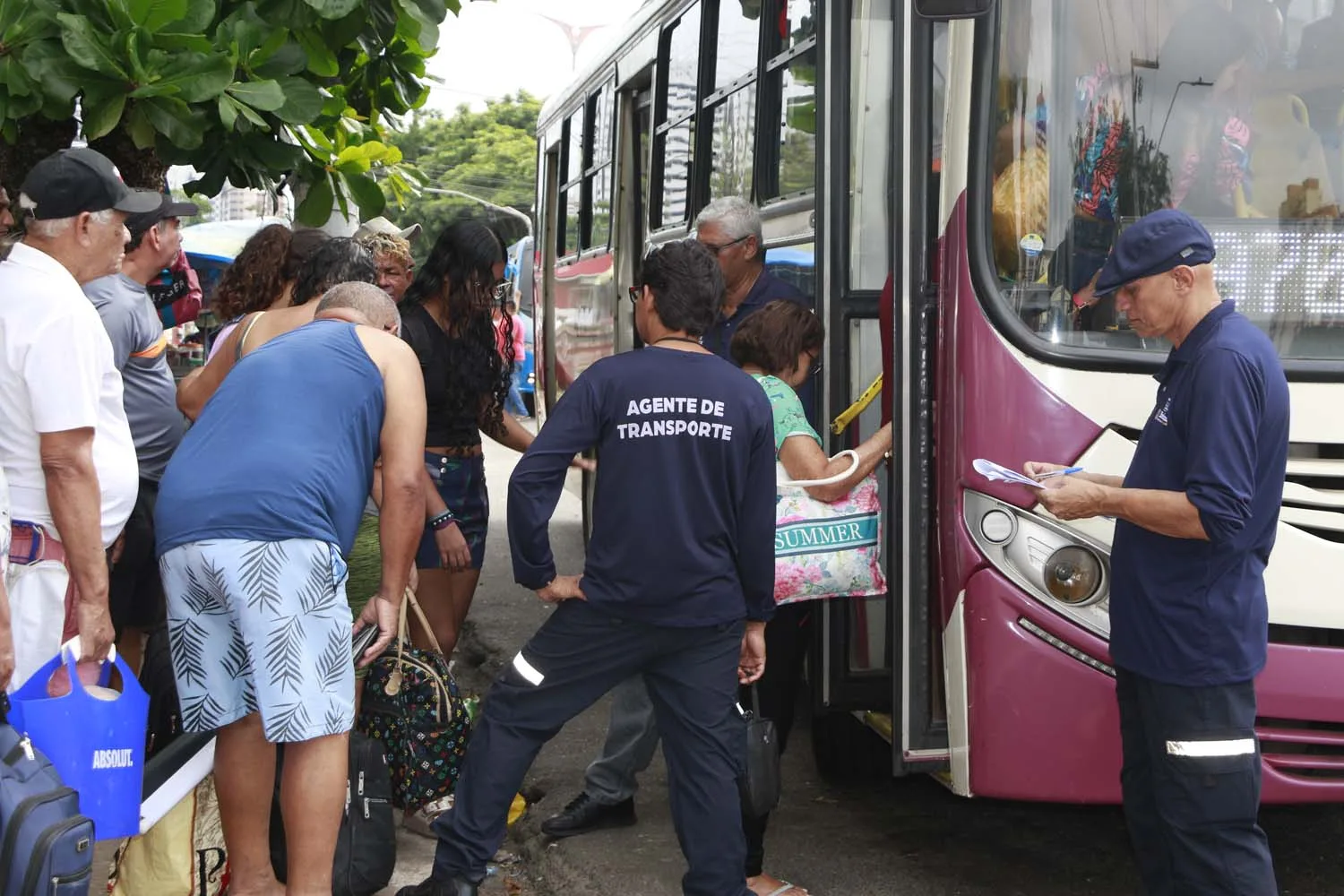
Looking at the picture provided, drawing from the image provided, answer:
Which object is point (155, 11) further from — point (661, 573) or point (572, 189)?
point (572, 189)

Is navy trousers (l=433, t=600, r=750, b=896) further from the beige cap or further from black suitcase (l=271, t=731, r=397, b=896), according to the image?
the beige cap

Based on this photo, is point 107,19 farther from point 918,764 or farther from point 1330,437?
point 1330,437

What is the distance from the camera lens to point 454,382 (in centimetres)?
557

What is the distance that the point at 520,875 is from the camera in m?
5.13

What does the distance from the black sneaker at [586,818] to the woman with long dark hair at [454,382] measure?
0.78 metres

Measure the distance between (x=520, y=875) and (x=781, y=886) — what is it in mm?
876

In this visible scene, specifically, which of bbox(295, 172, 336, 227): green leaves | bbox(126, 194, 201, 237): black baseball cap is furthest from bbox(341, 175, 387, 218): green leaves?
bbox(126, 194, 201, 237): black baseball cap

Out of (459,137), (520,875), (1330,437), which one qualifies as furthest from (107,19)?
(459,137)

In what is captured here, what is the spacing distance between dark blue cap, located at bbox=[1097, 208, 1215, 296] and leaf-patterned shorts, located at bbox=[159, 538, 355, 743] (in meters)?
1.94

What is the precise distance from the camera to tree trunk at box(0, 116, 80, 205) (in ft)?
18.5

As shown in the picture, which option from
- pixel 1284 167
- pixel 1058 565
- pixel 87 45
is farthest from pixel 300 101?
pixel 1284 167

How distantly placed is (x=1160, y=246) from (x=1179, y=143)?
771 millimetres

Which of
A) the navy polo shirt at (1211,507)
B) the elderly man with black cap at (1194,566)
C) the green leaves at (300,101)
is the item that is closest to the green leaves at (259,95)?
the green leaves at (300,101)

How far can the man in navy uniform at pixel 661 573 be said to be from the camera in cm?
412
